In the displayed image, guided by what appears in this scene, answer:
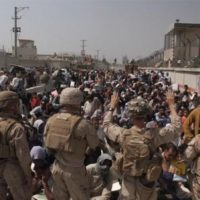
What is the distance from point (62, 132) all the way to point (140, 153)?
77cm

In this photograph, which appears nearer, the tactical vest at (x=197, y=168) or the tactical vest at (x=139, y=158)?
the tactical vest at (x=139, y=158)

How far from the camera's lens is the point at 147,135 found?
466 cm

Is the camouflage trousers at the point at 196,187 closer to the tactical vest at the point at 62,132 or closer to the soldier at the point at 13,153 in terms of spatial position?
the tactical vest at the point at 62,132

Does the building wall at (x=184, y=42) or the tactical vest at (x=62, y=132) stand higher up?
the building wall at (x=184, y=42)

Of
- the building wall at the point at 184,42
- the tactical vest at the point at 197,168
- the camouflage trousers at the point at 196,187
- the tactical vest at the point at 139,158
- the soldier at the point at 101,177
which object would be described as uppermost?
the building wall at the point at 184,42

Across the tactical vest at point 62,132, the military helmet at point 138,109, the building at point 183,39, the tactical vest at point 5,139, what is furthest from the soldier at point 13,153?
the building at point 183,39

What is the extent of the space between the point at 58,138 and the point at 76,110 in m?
0.32

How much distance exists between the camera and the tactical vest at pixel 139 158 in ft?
15.1

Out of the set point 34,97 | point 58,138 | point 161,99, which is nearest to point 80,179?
point 58,138

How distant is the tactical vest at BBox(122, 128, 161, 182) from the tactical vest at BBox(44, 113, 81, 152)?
522 millimetres

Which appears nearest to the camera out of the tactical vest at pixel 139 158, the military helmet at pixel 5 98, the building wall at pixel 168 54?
the tactical vest at pixel 139 158

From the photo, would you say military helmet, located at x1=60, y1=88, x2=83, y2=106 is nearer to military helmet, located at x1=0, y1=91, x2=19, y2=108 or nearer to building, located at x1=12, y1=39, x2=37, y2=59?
military helmet, located at x1=0, y1=91, x2=19, y2=108

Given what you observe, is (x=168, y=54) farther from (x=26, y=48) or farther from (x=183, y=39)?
(x=26, y=48)

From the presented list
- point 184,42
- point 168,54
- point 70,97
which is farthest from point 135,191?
point 168,54
